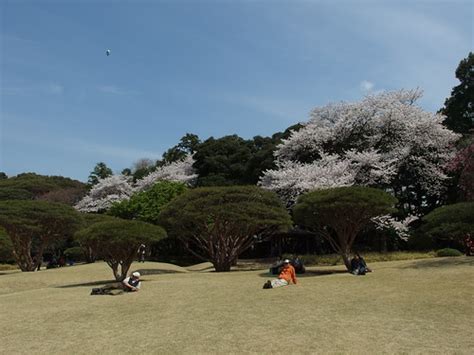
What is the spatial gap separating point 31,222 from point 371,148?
2402cm

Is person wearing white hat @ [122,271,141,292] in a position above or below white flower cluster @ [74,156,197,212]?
below

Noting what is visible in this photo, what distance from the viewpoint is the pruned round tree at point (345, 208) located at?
20734mm

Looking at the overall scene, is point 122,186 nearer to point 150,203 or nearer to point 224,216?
point 150,203

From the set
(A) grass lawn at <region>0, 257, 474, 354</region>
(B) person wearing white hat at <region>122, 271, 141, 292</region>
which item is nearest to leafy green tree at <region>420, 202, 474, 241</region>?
(A) grass lawn at <region>0, 257, 474, 354</region>

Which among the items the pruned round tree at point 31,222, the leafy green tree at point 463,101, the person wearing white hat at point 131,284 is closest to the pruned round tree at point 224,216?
the pruned round tree at point 31,222

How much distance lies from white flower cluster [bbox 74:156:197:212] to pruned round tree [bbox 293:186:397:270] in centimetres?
2858

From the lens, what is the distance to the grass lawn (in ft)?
29.9

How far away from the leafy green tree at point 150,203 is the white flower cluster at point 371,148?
7473 mm

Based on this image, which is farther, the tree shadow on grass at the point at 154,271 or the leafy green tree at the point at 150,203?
the leafy green tree at the point at 150,203

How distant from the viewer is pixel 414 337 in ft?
30.5

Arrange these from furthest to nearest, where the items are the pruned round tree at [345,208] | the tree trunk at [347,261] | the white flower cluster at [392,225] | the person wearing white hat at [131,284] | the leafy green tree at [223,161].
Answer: the leafy green tree at [223,161]
the white flower cluster at [392,225]
the tree trunk at [347,261]
the pruned round tree at [345,208]
the person wearing white hat at [131,284]

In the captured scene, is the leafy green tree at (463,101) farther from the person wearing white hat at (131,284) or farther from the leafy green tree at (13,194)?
the leafy green tree at (13,194)

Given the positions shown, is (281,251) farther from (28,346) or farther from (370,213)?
(28,346)

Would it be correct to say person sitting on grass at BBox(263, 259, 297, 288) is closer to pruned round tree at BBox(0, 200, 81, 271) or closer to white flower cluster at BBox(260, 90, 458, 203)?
white flower cluster at BBox(260, 90, 458, 203)
